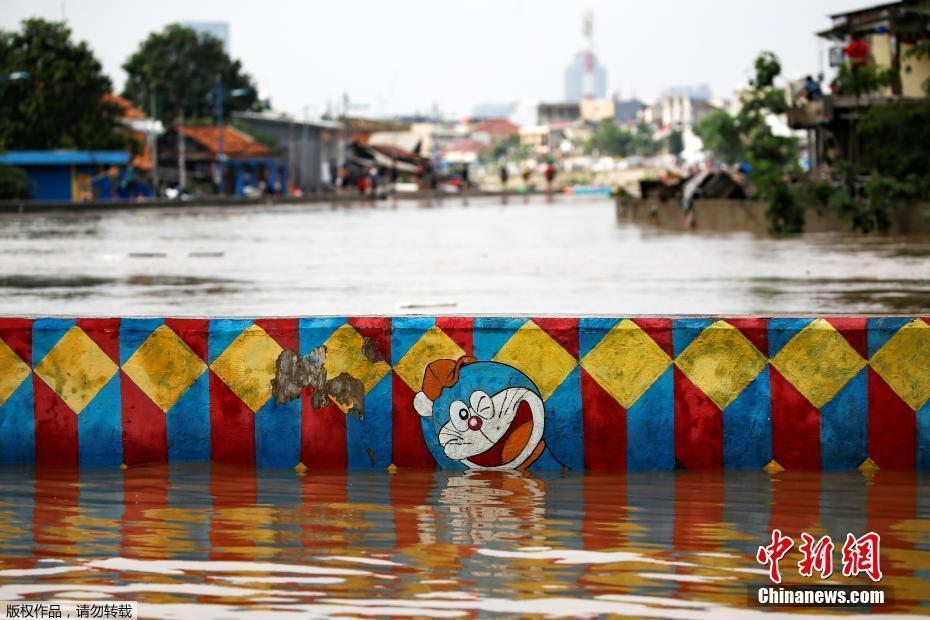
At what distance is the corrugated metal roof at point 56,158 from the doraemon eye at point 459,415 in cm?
7575

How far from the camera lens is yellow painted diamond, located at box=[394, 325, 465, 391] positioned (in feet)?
26.5

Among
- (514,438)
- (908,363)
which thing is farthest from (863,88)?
(514,438)

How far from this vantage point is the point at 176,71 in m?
129

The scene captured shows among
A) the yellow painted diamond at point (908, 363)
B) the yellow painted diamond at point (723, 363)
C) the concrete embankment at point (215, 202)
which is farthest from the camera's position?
the concrete embankment at point (215, 202)

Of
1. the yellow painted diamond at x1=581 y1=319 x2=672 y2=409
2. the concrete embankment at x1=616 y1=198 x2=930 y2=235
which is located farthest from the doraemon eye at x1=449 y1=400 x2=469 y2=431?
the concrete embankment at x1=616 y1=198 x2=930 y2=235

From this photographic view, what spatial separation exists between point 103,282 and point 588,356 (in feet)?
52.7

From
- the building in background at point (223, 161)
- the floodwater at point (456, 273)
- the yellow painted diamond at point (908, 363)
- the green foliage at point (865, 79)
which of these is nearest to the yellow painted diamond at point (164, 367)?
the yellow painted diamond at point (908, 363)

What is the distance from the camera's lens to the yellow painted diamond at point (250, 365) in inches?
324

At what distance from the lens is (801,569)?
5.76 metres

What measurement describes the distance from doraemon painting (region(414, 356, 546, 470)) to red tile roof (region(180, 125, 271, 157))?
334 feet

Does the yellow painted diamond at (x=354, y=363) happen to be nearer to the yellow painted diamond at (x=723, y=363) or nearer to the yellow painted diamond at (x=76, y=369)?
the yellow painted diamond at (x=76, y=369)

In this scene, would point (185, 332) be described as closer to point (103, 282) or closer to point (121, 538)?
point (121, 538)

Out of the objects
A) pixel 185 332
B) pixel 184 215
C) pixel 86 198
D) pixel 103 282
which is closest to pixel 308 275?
pixel 103 282

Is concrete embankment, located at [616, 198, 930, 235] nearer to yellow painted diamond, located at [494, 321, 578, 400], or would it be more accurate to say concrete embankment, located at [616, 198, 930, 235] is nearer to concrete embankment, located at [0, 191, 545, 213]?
concrete embankment, located at [0, 191, 545, 213]
